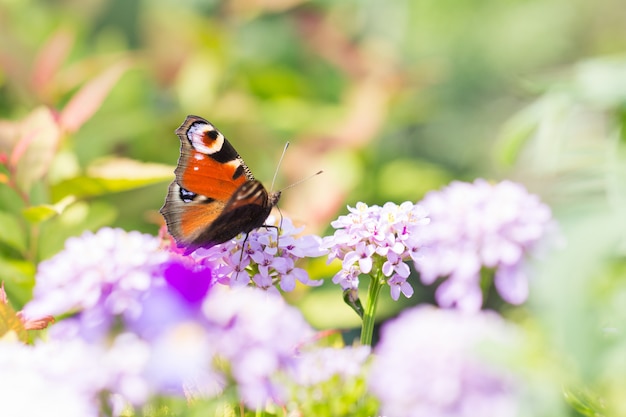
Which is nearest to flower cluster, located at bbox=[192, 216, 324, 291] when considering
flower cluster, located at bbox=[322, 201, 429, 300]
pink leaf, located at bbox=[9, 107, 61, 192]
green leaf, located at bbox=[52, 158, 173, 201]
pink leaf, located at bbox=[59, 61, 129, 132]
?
flower cluster, located at bbox=[322, 201, 429, 300]

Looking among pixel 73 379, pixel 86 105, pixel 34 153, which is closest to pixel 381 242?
pixel 73 379

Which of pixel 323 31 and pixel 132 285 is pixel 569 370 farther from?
pixel 323 31

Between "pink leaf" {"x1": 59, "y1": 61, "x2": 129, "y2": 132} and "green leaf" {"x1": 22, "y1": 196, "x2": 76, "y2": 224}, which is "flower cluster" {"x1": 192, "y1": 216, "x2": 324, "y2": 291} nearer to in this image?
"green leaf" {"x1": 22, "y1": 196, "x2": 76, "y2": 224}

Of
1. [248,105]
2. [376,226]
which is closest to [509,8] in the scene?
[248,105]

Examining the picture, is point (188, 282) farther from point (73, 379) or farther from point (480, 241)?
point (480, 241)

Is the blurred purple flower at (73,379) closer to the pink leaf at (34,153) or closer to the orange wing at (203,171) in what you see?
the orange wing at (203,171)
